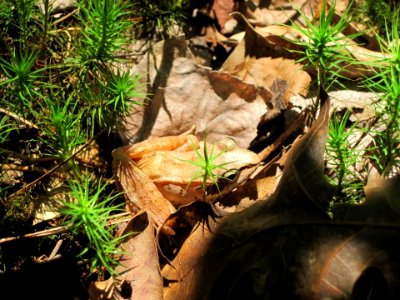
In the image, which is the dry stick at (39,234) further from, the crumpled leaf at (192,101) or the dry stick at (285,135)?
the dry stick at (285,135)

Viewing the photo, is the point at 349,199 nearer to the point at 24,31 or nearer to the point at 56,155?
the point at 56,155

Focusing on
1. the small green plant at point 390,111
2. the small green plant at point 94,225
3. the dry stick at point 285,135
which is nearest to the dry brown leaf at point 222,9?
the dry stick at point 285,135

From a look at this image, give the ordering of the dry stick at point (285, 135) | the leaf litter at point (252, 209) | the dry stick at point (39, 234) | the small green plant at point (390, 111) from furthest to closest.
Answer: the dry stick at point (285, 135), the dry stick at point (39, 234), the small green plant at point (390, 111), the leaf litter at point (252, 209)

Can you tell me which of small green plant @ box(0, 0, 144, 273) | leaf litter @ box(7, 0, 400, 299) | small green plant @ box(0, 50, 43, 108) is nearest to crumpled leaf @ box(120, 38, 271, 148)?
leaf litter @ box(7, 0, 400, 299)

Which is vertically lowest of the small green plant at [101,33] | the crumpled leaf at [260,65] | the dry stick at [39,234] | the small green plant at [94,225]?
the dry stick at [39,234]

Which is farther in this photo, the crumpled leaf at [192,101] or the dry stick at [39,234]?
the crumpled leaf at [192,101]

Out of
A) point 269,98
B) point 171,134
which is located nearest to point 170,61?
point 171,134
